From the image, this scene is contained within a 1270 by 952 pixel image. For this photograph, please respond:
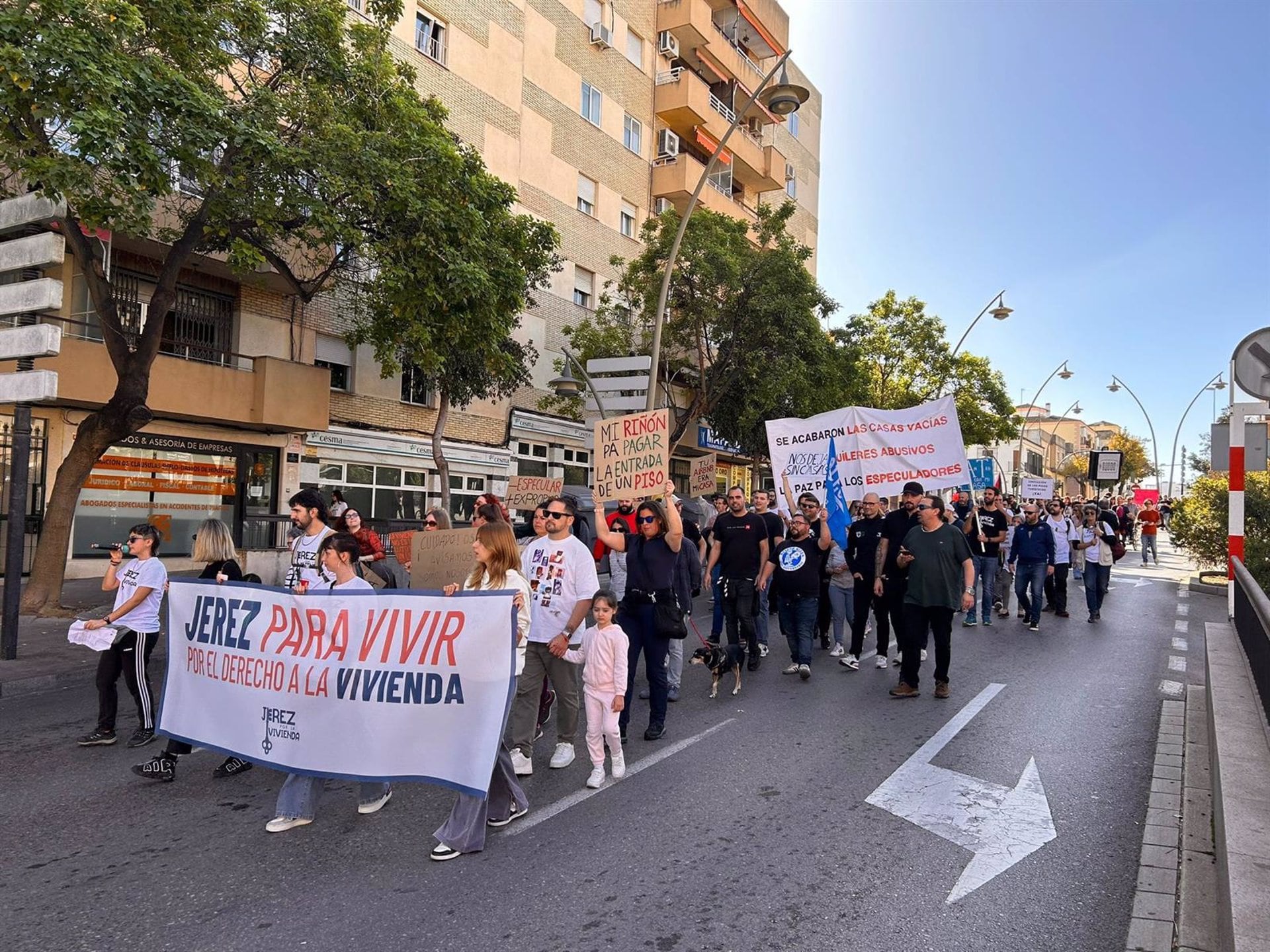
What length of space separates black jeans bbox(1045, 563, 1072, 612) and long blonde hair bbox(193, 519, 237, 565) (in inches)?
449

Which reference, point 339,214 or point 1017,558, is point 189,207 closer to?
point 339,214

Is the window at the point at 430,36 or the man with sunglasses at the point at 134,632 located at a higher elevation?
the window at the point at 430,36

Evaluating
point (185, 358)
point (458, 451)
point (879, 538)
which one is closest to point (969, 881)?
point (879, 538)

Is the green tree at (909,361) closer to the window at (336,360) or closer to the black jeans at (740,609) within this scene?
the window at (336,360)

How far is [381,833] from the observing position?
4.38m

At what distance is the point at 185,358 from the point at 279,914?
15419 millimetres

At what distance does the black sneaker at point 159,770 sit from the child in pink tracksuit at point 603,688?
2.52 metres

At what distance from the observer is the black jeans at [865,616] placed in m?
8.94

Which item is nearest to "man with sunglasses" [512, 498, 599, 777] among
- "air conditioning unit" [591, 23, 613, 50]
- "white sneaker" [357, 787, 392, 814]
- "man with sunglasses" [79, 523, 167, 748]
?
"white sneaker" [357, 787, 392, 814]

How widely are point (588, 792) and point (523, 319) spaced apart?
810 inches

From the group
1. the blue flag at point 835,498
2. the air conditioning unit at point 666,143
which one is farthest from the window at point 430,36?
the blue flag at point 835,498

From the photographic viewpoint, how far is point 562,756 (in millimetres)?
5562

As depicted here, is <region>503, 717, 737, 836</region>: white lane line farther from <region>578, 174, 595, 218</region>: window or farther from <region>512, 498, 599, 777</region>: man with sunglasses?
<region>578, 174, 595, 218</region>: window

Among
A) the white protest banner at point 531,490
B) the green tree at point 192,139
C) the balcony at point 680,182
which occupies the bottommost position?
the white protest banner at point 531,490
